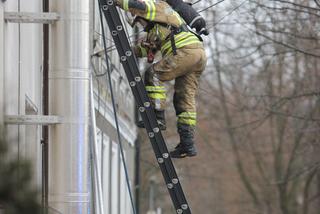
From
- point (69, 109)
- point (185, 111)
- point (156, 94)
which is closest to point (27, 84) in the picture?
point (156, 94)

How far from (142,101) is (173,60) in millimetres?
658

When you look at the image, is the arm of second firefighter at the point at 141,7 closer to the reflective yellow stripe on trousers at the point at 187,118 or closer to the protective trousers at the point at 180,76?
the protective trousers at the point at 180,76

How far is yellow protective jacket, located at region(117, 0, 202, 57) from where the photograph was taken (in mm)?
7849

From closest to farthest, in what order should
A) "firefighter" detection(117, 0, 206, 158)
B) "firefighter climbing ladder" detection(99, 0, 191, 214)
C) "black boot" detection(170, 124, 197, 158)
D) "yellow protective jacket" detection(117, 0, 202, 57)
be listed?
1. "firefighter climbing ladder" detection(99, 0, 191, 214)
2. "yellow protective jacket" detection(117, 0, 202, 57)
3. "firefighter" detection(117, 0, 206, 158)
4. "black boot" detection(170, 124, 197, 158)

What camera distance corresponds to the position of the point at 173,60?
836 centimetres

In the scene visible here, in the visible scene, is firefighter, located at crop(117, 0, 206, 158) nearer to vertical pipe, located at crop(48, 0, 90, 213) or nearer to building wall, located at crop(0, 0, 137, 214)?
building wall, located at crop(0, 0, 137, 214)

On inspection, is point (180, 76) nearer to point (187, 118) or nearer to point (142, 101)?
point (187, 118)

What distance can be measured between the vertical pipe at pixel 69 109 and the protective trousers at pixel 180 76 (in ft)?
5.48

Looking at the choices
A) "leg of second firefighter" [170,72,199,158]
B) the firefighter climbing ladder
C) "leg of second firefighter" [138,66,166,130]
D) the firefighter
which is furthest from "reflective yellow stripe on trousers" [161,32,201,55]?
the firefighter climbing ladder

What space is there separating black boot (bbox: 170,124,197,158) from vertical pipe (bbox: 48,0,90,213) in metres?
2.13

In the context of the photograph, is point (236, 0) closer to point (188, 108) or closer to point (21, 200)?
point (188, 108)

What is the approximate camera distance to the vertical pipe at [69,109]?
6.47 metres

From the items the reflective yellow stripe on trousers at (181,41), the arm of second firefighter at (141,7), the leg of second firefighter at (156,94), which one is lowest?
the leg of second firefighter at (156,94)

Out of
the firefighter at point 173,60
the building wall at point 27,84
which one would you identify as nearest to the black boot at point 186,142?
the firefighter at point 173,60
